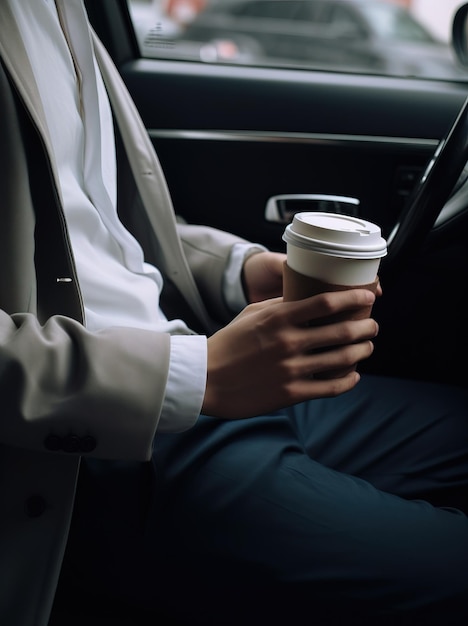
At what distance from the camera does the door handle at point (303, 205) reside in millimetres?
1464

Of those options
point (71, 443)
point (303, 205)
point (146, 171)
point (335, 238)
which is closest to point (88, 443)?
point (71, 443)

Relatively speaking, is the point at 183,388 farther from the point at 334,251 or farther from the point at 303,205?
the point at 303,205

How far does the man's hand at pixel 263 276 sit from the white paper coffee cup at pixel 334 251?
1.27 ft

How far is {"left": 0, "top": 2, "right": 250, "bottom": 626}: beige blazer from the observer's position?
671 millimetres

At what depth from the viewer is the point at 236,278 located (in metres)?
1.15

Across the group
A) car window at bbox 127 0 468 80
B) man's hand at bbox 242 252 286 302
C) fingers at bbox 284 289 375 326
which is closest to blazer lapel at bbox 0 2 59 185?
fingers at bbox 284 289 375 326

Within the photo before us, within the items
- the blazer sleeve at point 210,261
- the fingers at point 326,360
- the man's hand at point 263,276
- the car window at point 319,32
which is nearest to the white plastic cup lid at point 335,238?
the fingers at point 326,360

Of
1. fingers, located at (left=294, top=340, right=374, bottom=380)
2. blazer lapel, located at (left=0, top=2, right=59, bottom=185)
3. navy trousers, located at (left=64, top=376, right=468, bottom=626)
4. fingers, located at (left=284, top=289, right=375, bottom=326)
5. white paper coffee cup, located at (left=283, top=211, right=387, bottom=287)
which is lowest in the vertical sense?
navy trousers, located at (left=64, top=376, right=468, bottom=626)

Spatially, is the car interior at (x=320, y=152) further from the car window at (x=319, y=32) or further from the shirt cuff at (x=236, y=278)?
the car window at (x=319, y=32)

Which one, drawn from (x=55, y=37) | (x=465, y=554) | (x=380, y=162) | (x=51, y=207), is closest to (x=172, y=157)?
(x=380, y=162)

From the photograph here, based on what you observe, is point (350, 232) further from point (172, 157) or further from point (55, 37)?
point (172, 157)

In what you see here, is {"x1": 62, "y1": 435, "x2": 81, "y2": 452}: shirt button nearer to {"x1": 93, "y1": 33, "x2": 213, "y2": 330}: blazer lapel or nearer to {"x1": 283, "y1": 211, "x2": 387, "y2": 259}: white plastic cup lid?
{"x1": 283, "y1": 211, "x2": 387, "y2": 259}: white plastic cup lid

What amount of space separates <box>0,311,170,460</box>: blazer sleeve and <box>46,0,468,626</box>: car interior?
3.01 feet

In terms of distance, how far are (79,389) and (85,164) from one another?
1.32ft
